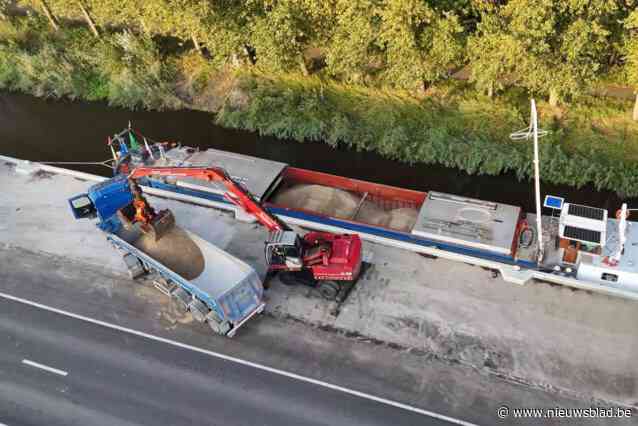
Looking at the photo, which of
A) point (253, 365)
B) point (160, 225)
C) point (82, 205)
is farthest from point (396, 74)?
point (253, 365)

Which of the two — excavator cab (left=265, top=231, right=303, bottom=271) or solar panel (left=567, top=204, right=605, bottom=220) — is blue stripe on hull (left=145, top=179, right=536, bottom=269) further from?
excavator cab (left=265, top=231, right=303, bottom=271)

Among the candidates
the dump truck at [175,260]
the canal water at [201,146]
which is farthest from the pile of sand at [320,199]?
the dump truck at [175,260]

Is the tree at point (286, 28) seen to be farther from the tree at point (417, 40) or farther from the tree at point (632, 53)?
the tree at point (632, 53)

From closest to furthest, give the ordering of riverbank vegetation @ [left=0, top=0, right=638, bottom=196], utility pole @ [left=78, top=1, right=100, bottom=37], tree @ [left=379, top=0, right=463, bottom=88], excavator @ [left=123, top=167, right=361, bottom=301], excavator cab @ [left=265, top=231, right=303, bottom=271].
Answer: excavator cab @ [left=265, top=231, right=303, bottom=271], excavator @ [left=123, top=167, right=361, bottom=301], riverbank vegetation @ [left=0, top=0, right=638, bottom=196], tree @ [left=379, top=0, right=463, bottom=88], utility pole @ [left=78, top=1, right=100, bottom=37]

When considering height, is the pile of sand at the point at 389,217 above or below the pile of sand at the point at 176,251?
above

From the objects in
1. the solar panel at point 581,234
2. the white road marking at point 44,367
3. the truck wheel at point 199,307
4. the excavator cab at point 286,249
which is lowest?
the white road marking at point 44,367

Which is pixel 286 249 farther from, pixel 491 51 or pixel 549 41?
pixel 549 41

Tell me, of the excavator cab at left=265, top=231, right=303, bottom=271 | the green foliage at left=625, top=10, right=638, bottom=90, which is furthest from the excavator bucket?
the green foliage at left=625, top=10, right=638, bottom=90
